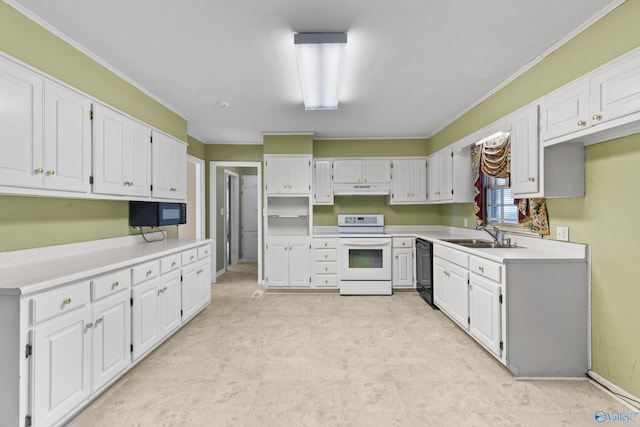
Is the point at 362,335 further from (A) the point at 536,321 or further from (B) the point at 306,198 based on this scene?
(B) the point at 306,198

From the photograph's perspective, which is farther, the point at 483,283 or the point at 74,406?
the point at 483,283

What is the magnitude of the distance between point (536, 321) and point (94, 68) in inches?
159

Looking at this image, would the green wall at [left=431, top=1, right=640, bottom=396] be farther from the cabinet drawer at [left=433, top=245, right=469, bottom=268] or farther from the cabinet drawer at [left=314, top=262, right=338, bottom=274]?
the cabinet drawer at [left=314, top=262, right=338, bottom=274]

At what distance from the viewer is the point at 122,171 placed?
2668 mm

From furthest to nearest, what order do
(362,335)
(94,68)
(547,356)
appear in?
(362,335) < (94,68) < (547,356)

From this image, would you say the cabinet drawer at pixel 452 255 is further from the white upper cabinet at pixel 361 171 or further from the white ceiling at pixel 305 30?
the white ceiling at pixel 305 30

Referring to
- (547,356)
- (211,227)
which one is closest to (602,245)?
(547,356)

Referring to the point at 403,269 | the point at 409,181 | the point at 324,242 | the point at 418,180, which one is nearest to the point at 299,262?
the point at 324,242

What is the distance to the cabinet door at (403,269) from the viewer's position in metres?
4.65

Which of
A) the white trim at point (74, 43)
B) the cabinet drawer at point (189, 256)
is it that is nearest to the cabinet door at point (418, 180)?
the cabinet drawer at point (189, 256)

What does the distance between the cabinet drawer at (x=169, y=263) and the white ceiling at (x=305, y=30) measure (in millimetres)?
1694

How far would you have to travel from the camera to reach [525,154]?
2.54m

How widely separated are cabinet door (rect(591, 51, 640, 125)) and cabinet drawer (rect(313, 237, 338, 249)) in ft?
11.0

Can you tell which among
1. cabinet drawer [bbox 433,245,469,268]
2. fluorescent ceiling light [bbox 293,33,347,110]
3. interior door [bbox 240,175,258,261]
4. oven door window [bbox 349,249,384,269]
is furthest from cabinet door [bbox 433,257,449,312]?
interior door [bbox 240,175,258,261]
